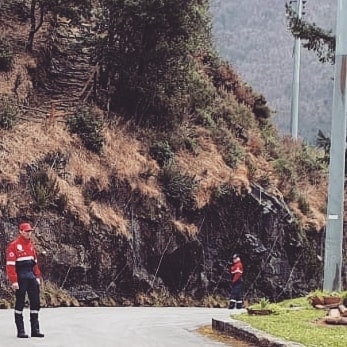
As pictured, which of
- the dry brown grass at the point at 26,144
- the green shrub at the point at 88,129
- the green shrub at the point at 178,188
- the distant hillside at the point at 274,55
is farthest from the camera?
the distant hillside at the point at 274,55

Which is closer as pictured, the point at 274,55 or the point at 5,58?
the point at 5,58

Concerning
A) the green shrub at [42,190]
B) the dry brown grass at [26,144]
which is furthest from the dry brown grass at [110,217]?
the dry brown grass at [26,144]

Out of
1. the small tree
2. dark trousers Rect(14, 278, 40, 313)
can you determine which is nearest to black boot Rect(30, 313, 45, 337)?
dark trousers Rect(14, 278, 40, 313)

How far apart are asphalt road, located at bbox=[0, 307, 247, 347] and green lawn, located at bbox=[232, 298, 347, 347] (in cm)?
89

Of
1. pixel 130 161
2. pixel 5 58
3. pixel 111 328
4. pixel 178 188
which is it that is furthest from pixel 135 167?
pixel 111 328

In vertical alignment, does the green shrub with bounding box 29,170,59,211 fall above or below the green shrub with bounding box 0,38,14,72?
below

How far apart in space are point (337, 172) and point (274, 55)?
77.0 metres

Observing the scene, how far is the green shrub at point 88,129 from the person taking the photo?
2595cm

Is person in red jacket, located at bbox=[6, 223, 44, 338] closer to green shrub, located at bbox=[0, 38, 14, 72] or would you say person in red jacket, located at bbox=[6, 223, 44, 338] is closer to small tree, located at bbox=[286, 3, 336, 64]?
small tree, located at bbox=[286, 3, 336, 64]

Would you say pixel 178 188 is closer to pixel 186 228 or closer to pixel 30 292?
pixel 186 228

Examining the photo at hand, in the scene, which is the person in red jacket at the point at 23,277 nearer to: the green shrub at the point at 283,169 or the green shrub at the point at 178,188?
the green shrub at the point at 178,188

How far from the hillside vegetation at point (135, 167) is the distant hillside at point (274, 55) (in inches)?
1754

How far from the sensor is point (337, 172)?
1788 centimetres

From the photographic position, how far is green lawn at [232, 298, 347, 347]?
1089 cm
